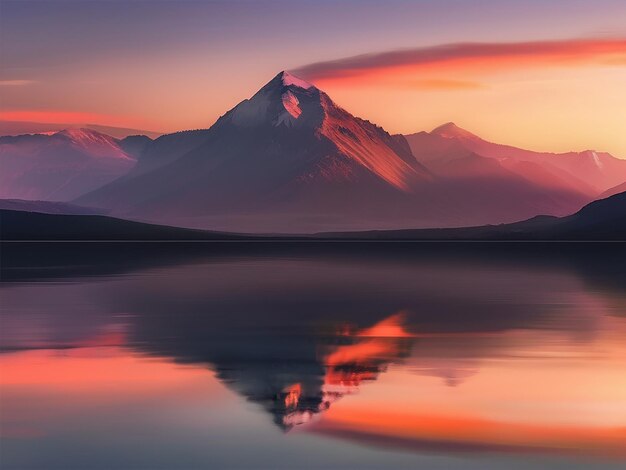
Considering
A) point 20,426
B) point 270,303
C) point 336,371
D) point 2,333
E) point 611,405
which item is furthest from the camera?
point 270,303

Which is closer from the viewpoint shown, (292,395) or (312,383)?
(292,395)

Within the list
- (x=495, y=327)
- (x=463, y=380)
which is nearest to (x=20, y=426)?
(x=463, y=380)

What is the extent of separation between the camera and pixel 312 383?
2612 centimetres

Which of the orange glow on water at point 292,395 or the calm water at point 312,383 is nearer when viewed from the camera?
the calm water at point 312,383

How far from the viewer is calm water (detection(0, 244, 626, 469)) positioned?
1870 cm

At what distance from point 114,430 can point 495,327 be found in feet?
Result: 74.5

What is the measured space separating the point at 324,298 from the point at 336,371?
1123 inches

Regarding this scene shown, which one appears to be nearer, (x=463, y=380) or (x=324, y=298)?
(x=463, y=380)

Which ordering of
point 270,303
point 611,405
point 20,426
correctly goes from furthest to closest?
point 270,303 → point 611,405 → point 20,426

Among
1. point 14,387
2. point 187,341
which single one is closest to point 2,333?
point 187,341

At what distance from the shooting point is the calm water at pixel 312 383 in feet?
61.4

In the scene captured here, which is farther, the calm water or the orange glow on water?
the orange glow on water

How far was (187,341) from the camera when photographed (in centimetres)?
3594

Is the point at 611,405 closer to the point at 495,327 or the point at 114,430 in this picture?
the point at 114,430
